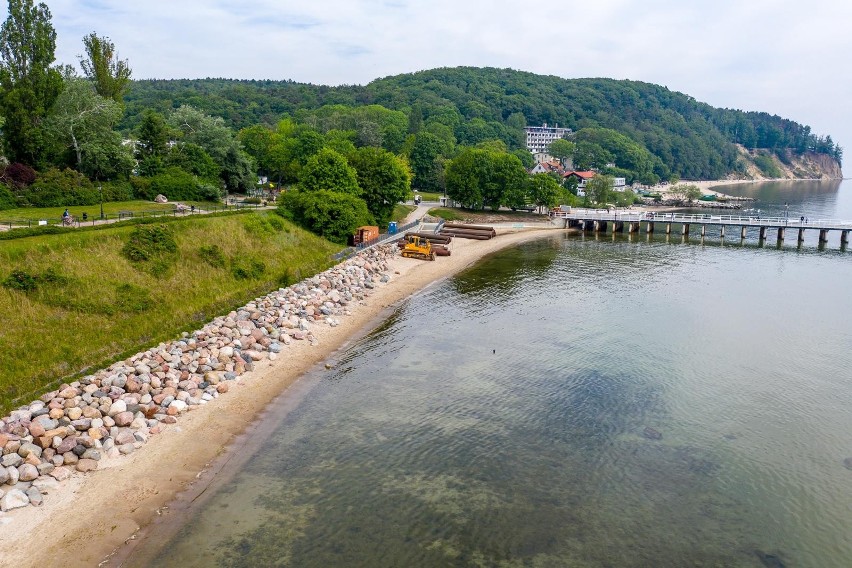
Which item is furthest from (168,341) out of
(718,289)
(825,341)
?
(718,289)

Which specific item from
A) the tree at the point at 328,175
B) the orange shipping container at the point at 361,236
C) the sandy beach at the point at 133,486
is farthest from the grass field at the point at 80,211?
the sandy beach at the point at 133,486

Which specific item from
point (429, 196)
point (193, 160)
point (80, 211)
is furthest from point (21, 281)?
point (429, 196)

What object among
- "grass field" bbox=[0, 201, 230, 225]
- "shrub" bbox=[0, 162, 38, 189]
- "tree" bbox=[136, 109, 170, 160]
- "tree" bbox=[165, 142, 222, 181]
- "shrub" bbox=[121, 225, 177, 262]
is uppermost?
"tree" bbox=[136, 109, 170, 160]

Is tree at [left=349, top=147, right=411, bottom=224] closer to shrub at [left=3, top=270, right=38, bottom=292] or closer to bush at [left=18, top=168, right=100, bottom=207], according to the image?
bush at [left=18, top=168, right=100, bottom=207]

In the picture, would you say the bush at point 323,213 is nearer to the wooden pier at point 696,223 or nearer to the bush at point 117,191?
the bush at point 117,191

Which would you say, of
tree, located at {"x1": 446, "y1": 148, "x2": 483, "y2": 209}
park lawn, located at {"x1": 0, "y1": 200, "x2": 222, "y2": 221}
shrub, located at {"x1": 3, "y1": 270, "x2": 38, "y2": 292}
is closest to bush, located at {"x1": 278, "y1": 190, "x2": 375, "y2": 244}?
park lawn, located at {"x1": 0, "y1": 200, "x2": 222, "y2": 221}
